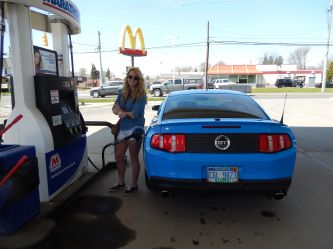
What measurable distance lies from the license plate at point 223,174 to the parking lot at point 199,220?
264mm

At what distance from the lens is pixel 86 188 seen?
14.5 ft

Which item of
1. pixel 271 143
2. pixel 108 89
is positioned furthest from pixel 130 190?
pixel 108 89

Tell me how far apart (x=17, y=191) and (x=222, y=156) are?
6.54 feet

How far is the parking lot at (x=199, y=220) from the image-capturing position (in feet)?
9.77

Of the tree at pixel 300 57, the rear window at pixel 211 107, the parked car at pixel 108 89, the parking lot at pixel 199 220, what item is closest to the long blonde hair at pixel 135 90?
the rear window at pixel 211 107

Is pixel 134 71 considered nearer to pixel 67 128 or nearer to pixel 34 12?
pixel 67 128

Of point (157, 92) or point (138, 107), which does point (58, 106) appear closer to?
point (138, 107)

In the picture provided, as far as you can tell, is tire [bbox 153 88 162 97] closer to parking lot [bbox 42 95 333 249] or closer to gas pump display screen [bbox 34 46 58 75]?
parking lot [bbox 42 95 333 249]

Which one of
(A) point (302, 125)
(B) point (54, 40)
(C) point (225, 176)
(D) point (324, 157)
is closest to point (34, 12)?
(B) point (54, 40)

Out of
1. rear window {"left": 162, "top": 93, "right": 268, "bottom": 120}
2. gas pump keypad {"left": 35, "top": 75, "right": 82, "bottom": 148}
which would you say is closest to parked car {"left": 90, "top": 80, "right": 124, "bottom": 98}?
gas pump keypad {"left": 35, "top": 75, "right": 82, "bottom": 148}

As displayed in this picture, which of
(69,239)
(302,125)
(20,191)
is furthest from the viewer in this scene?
(302,125)

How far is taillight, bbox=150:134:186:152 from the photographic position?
318 cm

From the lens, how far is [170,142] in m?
3.21

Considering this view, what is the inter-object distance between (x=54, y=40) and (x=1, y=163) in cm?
236
